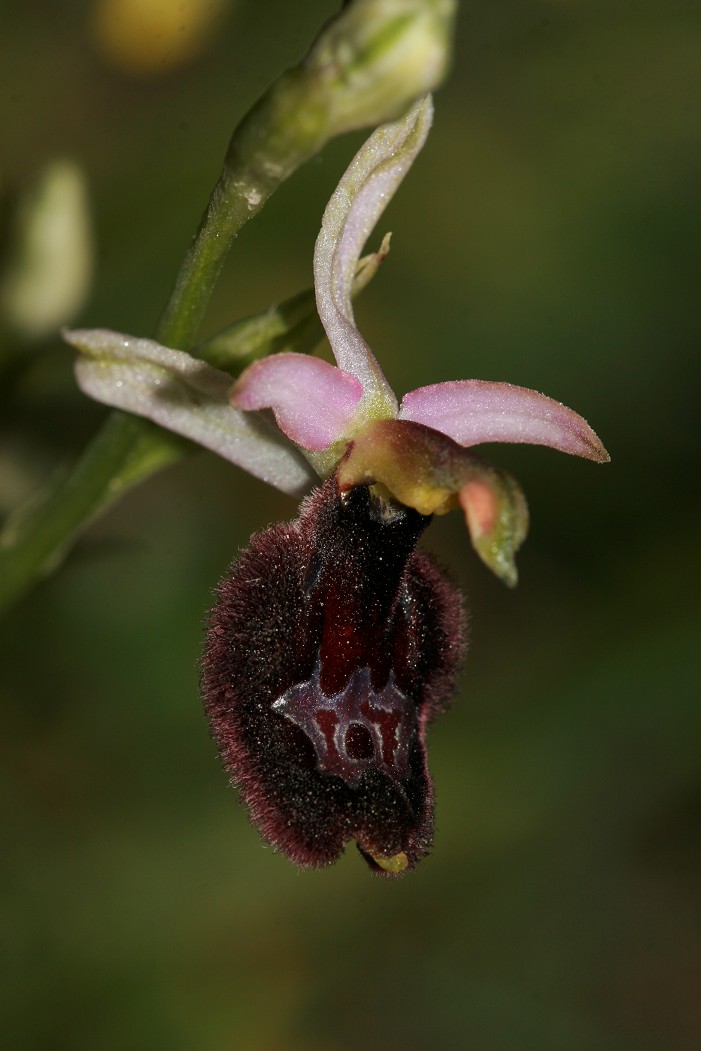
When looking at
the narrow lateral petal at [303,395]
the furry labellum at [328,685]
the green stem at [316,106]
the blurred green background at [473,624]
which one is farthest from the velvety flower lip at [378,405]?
the blurred green background at [473,624]

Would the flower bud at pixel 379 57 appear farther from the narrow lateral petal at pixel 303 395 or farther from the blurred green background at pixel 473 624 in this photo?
the blurred green background at pixel 473 624

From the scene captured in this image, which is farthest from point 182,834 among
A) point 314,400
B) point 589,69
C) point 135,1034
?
point 589,69

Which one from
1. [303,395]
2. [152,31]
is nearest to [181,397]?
[303,395]

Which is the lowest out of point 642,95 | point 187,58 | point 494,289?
point 494,289

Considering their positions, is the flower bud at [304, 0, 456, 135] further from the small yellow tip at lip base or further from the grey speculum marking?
the small yellow tip at lip base

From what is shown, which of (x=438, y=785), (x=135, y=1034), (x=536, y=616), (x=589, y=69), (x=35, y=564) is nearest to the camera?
(x=35, y=564)

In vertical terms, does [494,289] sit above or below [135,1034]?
above

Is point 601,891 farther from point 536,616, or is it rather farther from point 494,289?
point 494,289
